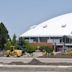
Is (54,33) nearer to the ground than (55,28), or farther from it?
nearer to the ground

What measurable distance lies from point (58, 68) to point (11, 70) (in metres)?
1.97

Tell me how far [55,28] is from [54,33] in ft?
18.3

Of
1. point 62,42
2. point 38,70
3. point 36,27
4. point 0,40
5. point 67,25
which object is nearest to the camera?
point 38,70

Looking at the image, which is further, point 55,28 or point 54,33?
point 55,28

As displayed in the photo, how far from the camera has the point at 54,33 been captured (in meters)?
155

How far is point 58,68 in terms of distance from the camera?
15992mm

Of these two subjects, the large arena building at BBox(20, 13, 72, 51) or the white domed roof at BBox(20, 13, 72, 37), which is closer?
the large arena building at BBox(20, 13, 72, 51)

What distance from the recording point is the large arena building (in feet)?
486

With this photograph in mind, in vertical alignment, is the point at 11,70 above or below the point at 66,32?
below

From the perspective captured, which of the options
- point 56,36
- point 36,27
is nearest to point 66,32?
point 56,36

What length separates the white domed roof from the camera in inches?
6078

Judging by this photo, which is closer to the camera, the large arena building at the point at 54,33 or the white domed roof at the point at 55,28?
the large arena building at the point at 54,33

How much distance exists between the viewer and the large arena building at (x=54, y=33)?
148 m

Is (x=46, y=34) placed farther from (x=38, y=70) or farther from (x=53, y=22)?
(x=38, y=70)
